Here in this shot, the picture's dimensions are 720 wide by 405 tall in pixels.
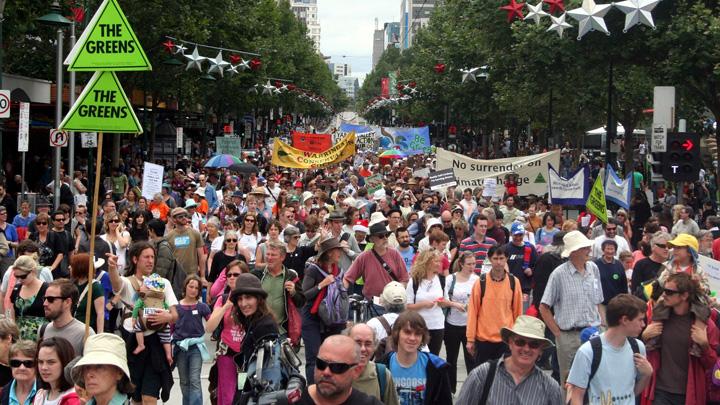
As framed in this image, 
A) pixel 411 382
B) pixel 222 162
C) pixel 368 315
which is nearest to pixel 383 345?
pixel 411 382

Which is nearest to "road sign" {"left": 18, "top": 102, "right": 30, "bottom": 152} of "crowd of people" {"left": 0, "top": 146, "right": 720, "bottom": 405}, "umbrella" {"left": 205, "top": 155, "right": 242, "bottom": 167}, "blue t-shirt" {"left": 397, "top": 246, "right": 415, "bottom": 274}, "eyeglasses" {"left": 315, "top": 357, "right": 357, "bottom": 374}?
"crowd of people" {"left": 0, "top": 146, "right": 720, "bottom": 405}

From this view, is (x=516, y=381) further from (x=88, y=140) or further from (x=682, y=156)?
(x=88, y=140)

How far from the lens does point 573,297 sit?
25.6 ft

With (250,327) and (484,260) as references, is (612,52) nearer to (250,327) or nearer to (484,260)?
Answer: (484,260)

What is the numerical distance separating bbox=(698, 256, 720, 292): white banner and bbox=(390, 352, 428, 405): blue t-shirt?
4455mm

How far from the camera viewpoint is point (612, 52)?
21234 mm

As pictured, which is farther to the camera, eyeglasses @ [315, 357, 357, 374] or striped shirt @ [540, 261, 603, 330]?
striped shirt @ [540, 261, 603, 330]

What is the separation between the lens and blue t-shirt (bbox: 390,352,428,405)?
5.75m

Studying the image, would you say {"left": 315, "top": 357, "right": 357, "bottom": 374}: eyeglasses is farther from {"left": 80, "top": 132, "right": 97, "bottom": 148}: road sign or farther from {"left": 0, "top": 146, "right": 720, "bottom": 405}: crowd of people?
{"left": 80, "top": 132, "right": 97, "bottom": 148}: road sign

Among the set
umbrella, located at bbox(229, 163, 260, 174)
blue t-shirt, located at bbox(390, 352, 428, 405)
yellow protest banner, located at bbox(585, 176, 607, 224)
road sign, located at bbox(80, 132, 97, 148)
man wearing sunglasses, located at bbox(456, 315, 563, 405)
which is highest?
road sign, located at bbox(80, 132, 97, 148)

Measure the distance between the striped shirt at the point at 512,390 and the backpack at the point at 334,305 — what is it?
10.6 ft

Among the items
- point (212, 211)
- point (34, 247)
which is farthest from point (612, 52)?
point (34, 247)

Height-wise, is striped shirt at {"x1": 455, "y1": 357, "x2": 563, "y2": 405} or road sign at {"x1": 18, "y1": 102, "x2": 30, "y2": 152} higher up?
road sign at {"x1": 18, "y1": 102, "x2": 30, "y2": 152}

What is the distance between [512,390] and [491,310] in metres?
3.08
